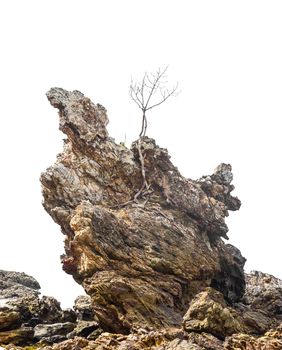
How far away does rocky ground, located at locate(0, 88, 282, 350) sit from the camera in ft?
92.3

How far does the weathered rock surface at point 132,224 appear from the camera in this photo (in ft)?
107

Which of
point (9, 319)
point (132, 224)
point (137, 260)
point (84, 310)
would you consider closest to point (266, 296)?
point (137, 260)

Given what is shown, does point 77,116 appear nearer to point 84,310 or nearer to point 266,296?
point 84,310

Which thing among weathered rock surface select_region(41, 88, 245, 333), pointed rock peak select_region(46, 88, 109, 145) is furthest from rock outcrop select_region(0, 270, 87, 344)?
pointed rock peak select_region(46, 88, 109, 145)

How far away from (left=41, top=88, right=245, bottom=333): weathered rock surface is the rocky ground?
0.40ft

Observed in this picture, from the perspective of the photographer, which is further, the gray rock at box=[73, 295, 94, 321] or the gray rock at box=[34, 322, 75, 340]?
the gray rock at box=[73, 295, 94, 321]

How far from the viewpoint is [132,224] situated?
130ft

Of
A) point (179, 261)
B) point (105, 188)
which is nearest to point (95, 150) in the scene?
point (105, 188)

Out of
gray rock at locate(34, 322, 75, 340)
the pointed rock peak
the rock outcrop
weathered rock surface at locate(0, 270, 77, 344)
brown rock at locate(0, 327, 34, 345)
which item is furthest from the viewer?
the pointed rock peak

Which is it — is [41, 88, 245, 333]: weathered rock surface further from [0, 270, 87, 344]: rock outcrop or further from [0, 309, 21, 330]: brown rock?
[0, 309, 21, 330]: brown rock

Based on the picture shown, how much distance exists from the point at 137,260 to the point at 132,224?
451 cm

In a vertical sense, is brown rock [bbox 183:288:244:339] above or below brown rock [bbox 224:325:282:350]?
above

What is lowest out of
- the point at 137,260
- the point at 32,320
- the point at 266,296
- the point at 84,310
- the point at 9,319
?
the point at 9,319

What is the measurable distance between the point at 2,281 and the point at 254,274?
124 feet
